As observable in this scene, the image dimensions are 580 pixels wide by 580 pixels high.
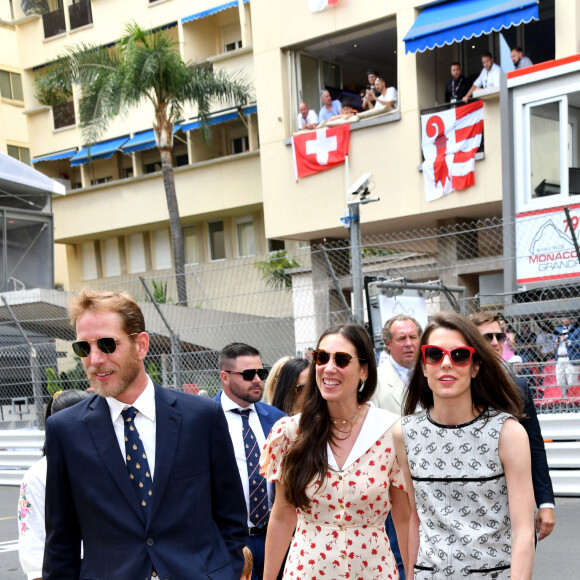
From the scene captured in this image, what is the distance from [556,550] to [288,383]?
146 inches

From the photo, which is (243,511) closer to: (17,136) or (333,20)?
(333,20)

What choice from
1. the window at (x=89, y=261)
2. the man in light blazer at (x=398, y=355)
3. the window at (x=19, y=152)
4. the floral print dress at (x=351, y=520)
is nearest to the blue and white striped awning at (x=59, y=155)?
the window at (x=19, y=152)

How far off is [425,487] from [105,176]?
33018 mm

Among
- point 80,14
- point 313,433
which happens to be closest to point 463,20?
point 313,433

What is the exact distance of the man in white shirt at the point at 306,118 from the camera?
22938 mm

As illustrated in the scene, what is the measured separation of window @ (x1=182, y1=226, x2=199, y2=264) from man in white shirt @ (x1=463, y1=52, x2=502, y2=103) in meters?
14.7

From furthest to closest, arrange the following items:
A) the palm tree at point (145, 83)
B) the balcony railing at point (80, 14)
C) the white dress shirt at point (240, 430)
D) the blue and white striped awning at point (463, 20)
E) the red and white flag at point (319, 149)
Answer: the balcony railing at point (80, 14) → the palm tree at point (145, 83) → the red and white flag at point (319, 149) → the blue and white striped awning at point (463, 20) → the white dress shirt at point (240, 430)

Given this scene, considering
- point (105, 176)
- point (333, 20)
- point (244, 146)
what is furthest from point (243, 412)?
point (105, 176)

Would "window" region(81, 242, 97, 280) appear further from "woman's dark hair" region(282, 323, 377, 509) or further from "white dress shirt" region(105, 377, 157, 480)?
"white dress shirt" region(105, 377, 157, 480)

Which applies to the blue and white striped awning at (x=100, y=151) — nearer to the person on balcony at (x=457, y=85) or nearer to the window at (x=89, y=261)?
the window at (x=89, y=261)

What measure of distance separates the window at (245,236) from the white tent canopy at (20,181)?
25.4 ft

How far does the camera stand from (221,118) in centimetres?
2966

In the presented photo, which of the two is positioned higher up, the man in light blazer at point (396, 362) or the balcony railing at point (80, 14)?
the balcony railing at point (80, 14)

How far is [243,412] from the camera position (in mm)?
5242
